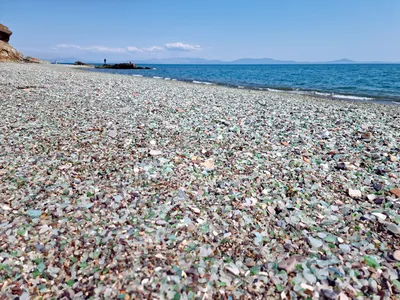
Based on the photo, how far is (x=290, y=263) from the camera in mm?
3324

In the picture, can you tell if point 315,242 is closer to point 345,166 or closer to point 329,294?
point 329,294

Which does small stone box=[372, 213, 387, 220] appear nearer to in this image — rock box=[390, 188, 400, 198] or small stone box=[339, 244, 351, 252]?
rock box=[390, 188, 400, 198]

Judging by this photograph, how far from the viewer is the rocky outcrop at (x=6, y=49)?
4247 cm

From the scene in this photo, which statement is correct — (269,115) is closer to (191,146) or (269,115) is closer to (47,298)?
(191,146)

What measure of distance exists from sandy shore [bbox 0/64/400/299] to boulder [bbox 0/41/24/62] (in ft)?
150

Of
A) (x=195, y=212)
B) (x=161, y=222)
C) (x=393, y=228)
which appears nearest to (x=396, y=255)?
(x=393, y=228)

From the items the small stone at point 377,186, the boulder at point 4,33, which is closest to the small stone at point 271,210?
the small stone at point 377,186

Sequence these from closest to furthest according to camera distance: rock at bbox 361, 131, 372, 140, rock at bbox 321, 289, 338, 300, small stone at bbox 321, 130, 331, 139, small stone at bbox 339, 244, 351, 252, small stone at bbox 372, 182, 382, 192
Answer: rock at bbox 321, 289, 338, 300 → small stone at bbox 339, 244, 351, 252 → small stone at bbox 372, 182, 382, 192 → rock at bbox 361, 131, 372, 140 → small stone at bbox 321, 130, 331, 139

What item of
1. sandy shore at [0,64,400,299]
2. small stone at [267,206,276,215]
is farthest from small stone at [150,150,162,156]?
small stone at [267,206,276,215]

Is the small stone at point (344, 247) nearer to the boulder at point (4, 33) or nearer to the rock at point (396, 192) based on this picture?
the rock at point (396, 192)

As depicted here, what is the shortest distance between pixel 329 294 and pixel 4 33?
62.0 meters

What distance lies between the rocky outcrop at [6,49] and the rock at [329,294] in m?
54.4

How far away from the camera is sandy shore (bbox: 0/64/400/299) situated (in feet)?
9.98

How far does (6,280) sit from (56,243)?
66cm
